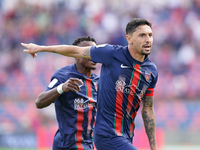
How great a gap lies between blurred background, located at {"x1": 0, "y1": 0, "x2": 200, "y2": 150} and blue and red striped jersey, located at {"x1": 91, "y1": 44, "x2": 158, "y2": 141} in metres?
7.36

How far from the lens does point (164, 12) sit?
16906mm

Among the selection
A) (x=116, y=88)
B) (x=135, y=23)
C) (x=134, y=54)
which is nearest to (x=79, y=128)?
(x=116, y=88)

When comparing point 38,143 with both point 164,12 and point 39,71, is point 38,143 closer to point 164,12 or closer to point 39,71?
point 39,71

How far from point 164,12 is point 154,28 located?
1293 millimetres

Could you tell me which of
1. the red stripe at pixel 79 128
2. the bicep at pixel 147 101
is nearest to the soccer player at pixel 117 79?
the bicep at pixel 147 101

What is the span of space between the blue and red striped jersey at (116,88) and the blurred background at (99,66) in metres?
7.36

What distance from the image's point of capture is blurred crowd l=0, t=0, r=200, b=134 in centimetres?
1390

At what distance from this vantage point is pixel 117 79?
471cm

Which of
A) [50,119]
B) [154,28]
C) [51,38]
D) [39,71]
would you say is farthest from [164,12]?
[50,119]

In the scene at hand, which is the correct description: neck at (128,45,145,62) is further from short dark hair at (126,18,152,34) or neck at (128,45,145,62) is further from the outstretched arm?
the outstretched arm

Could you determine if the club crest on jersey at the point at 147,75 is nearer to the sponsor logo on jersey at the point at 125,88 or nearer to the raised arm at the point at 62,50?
the sponsor logo on jersey at the point at 125,88

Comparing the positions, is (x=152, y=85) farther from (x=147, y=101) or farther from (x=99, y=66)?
(x=99, y=66)

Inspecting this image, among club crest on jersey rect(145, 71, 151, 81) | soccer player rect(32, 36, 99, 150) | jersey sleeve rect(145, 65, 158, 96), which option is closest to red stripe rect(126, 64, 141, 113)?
club crest on jersey rect(145, 71, 151, 81)

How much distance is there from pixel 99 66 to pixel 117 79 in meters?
9.16
